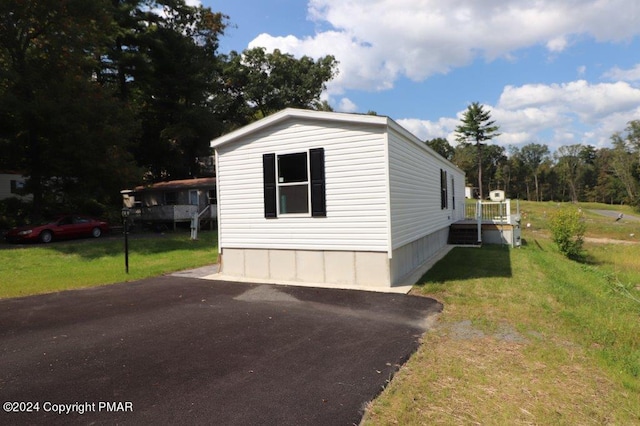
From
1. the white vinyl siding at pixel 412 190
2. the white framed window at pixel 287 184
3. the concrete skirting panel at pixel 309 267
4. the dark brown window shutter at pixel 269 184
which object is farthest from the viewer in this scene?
the dark brown window shutter at pixel 269 184

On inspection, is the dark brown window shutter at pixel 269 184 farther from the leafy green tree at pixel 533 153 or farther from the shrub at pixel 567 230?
the leafy green tree at pixel 533 153

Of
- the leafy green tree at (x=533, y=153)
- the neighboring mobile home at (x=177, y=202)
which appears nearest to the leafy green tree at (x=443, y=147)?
the leafy green tree at (x=533, y=153)

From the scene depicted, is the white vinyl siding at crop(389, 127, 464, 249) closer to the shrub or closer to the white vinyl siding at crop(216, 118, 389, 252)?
the white vinyl siding at crop(216, 118, 389, 252)

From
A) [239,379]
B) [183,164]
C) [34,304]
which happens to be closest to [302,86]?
[183,164]

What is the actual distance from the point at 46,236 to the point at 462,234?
1687 centimetres

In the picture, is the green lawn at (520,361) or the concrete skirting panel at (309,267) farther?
the concrete skirting panel at (309,267)

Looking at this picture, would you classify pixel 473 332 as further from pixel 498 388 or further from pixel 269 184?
pixel 269 184

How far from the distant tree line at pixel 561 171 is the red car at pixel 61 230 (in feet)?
181

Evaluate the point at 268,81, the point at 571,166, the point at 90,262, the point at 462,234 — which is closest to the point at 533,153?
the point at 571,166

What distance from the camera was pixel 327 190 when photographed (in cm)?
802

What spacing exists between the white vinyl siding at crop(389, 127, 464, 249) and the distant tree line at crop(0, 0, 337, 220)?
14.3 m

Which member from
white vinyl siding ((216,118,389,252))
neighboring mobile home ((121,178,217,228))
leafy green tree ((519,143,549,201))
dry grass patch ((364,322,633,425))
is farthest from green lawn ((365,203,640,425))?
leafy green tree ((519,143,549,201))

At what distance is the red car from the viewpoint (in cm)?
1508

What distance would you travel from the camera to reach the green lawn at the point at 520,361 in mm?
3064
